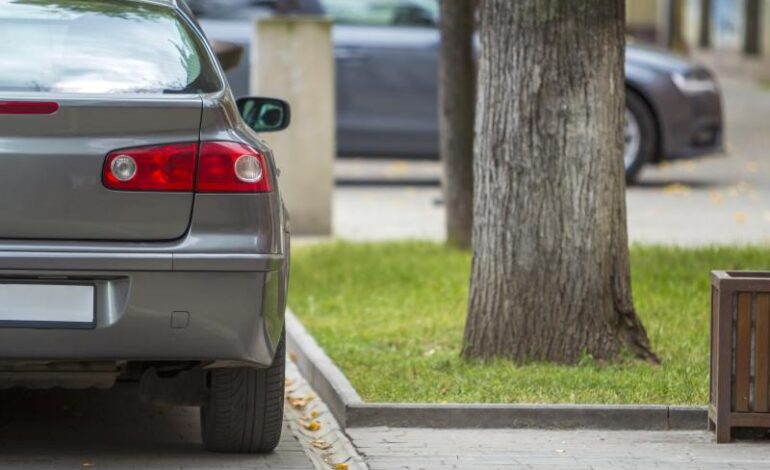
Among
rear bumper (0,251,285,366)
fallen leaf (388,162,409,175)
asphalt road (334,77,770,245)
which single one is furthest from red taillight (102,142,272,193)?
fallen leaf (388,162,409,175)

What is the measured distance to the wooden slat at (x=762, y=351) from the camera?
6.12 metres

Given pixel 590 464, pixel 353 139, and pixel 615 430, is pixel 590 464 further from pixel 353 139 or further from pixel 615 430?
pixel 353 139

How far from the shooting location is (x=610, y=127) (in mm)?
7324

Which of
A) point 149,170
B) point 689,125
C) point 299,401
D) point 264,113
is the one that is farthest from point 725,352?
point 689,125

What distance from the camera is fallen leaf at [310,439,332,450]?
20.8 feet

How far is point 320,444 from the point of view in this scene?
6406 mm

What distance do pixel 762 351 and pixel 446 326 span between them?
98.7 inches

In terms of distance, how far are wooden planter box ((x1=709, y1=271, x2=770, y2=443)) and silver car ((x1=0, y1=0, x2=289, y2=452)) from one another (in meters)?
1.62

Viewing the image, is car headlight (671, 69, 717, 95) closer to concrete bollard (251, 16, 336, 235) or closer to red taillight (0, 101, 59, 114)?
concrete bollard (251, 16, 336, 235)

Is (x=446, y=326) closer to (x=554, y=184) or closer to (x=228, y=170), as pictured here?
(x=554, y=184)

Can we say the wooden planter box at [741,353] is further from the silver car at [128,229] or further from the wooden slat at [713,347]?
the silver car at [128,229]

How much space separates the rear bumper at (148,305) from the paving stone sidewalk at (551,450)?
86cm

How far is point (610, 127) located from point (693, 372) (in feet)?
3.50

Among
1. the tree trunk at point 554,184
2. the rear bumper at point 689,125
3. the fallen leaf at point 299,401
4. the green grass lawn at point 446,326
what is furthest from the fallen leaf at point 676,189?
the fallen leaf at point 299,401
